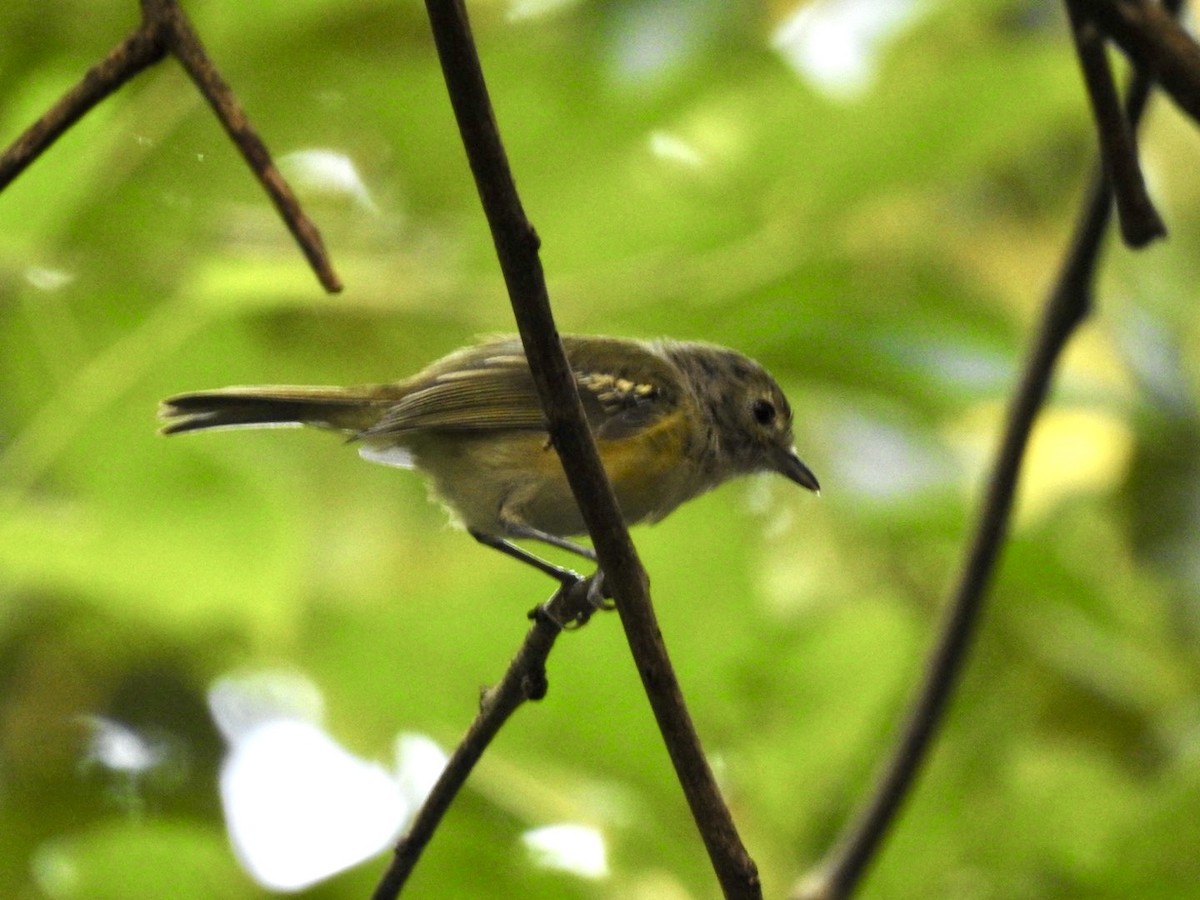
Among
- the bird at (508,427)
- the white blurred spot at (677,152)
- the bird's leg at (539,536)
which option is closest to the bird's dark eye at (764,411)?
the bird at (508,427)

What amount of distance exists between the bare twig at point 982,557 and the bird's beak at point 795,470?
860 mm

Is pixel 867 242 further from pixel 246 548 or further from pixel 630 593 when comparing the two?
pixel 630 593

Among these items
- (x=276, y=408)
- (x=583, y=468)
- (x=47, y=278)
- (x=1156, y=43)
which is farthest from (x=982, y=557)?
(x=47, y=278)

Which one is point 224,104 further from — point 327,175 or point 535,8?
point 535,8

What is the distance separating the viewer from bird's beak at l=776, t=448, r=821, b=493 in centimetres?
356

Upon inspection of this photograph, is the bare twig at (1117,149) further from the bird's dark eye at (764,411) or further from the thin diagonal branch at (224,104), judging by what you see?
the bird's dark eye at (764,411)

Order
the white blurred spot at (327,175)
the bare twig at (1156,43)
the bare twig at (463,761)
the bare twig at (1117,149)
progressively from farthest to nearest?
the white blurred spot at (327,175) < the bare twig at (1117,149) < the bare twig at (1156,43) < the bare twig at (463,761)

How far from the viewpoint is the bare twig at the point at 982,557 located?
100 inches

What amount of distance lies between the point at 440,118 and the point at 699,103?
0.57m

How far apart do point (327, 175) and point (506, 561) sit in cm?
96

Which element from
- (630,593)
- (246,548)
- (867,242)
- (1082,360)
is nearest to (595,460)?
(630,593)

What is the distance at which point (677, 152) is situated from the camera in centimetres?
340

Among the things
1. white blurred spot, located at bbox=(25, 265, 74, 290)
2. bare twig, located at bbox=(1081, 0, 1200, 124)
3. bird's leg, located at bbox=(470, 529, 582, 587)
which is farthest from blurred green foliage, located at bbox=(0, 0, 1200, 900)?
bare twig, located at bbox=(1081, 0, 1200, 124)

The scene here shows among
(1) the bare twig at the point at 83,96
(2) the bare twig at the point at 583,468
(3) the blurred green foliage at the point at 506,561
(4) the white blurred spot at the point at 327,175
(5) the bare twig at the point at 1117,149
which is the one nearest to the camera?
(2) the bare twig at the point at 583,468
